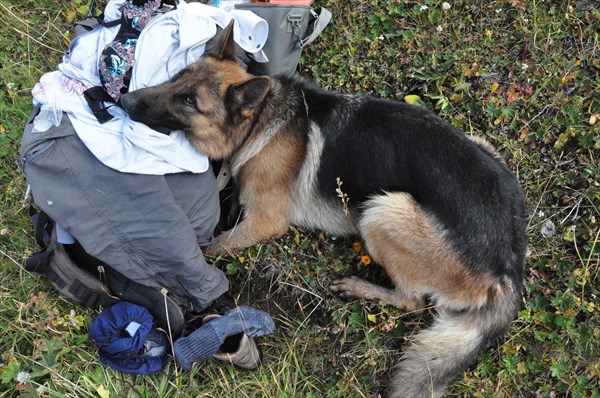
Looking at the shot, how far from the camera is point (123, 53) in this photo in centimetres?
382

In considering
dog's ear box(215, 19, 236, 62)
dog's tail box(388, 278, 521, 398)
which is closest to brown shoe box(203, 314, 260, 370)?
dog's tail box(388, 278, 521, 398)

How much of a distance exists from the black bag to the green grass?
32 cm

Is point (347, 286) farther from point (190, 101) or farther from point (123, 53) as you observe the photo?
point (123, 53)

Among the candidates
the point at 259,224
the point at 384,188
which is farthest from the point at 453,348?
the point at 259,224

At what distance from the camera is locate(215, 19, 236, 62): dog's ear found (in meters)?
3.78

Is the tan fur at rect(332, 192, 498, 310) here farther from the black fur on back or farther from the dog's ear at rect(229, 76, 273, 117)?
the dog's ear at rect(229, 76, 273, 117)

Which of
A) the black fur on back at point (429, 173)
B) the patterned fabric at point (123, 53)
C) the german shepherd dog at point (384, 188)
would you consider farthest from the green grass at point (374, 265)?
the patterned fabric at point (123, 53)

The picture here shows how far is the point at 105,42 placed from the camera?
3969 millimetres

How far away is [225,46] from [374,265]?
2.16 metres

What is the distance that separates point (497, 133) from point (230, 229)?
2.57 meters

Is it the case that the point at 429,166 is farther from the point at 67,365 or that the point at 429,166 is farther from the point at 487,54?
the point at 67,365

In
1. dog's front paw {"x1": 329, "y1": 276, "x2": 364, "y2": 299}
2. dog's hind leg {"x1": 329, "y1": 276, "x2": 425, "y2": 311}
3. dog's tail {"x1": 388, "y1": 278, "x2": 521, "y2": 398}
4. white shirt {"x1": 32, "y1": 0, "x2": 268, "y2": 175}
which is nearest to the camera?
dog's tail {"x1": 388, "y1": 278, "x2": 521, "y2": 398}

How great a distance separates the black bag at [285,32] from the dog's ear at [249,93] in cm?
72

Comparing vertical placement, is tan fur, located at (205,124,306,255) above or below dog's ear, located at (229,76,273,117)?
below
